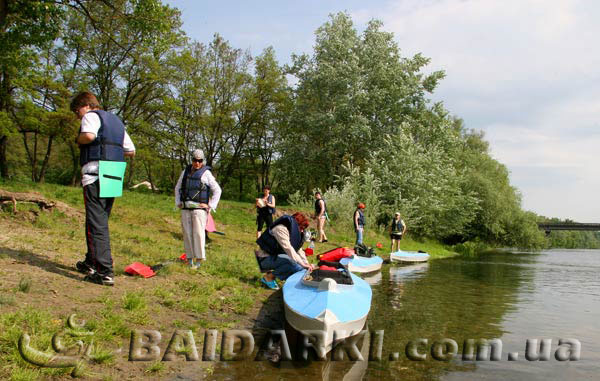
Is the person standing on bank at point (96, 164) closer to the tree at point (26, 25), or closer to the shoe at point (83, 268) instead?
the shoe at point (83, 268)

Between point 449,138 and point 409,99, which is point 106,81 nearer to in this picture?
point 409,99

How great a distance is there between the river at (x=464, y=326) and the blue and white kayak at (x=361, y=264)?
31 centimetres

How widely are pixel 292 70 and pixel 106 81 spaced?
14362 millimetres

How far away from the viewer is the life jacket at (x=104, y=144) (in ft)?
19.8

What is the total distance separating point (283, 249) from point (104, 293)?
3.29 m

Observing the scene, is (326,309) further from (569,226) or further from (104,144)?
(569,226)

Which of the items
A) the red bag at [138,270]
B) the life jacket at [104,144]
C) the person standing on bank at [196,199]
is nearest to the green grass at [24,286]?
the life jacket at [104,144]

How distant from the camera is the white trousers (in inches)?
324

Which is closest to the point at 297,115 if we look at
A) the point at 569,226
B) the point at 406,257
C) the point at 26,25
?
the point at 406,257

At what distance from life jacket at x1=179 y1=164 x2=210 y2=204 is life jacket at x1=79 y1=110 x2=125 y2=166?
2.14 meters

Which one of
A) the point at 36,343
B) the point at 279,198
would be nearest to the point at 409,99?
the point at 279,198

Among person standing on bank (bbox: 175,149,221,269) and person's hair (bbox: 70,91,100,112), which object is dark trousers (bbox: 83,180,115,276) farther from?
person standing on bank (bbox: 175,149,221,269)

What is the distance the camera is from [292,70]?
36.0 m

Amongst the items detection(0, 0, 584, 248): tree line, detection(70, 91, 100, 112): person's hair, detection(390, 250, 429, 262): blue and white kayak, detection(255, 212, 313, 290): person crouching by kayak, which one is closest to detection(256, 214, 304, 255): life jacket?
detection(255, 212, 313, 290): person crouching by kayak
